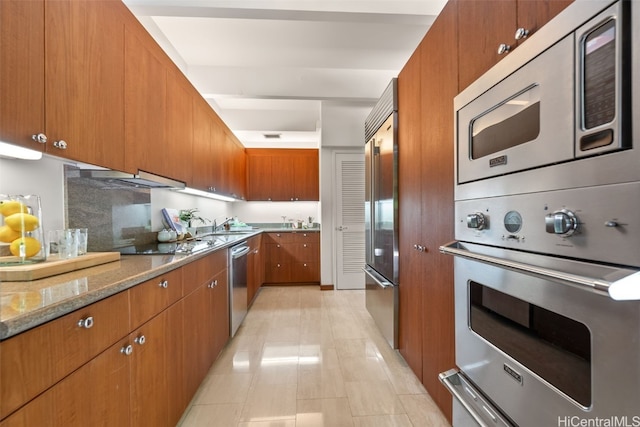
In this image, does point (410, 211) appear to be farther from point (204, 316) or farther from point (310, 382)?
point (204, 316)

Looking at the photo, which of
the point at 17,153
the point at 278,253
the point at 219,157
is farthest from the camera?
the point at 278,253

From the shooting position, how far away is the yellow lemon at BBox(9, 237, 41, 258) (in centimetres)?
104

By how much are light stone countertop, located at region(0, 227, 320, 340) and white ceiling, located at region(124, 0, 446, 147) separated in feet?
6.45

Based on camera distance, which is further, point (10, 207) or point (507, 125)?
point (10, 207)

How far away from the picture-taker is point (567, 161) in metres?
0.68

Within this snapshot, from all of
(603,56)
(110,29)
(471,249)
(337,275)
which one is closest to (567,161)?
(603,56)

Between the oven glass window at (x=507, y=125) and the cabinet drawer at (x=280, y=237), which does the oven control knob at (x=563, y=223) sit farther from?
the cabinet drawer at (x=280, y=237)

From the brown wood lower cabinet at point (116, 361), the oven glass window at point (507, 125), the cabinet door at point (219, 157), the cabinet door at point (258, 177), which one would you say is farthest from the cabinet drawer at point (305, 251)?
the oven glass window at point (507, 125)

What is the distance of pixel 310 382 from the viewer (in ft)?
6.05

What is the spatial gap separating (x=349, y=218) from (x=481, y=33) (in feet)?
10.8

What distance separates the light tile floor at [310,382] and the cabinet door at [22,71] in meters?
1.58

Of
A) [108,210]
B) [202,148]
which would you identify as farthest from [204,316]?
[202,148]

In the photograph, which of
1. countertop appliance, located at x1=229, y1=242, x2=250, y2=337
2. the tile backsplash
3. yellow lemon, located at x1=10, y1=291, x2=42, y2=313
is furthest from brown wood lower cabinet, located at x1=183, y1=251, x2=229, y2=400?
yellow lemon, located at x1=10, y1=291, x2=42, y2=313

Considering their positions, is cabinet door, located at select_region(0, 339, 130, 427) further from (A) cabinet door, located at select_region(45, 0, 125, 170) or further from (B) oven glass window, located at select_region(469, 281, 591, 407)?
(B) oven glass window, located at select_region(469, 281, 591, 407)
